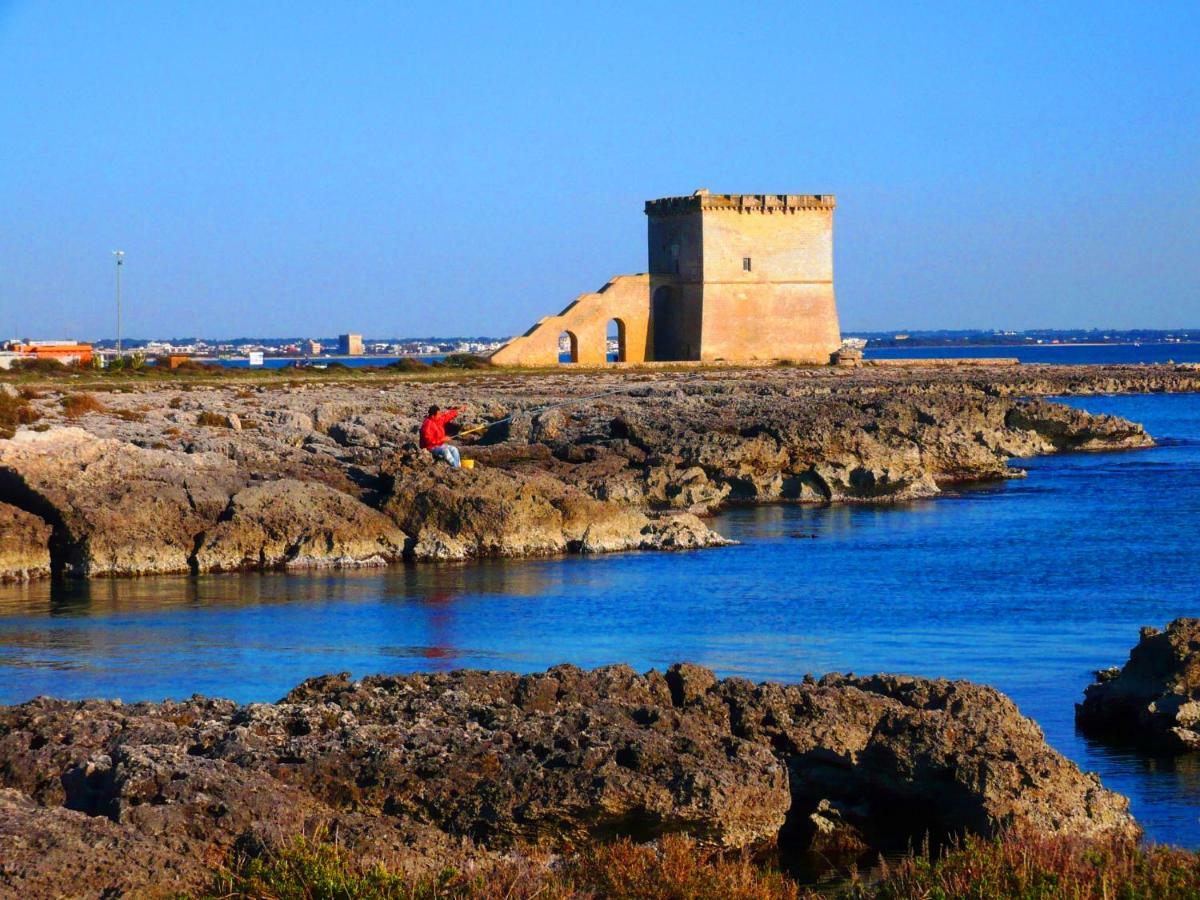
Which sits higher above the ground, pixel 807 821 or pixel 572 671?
pixel 572 671

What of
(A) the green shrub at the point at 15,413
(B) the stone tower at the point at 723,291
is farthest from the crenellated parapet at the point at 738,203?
(A) the green shrub at the point at 15,413

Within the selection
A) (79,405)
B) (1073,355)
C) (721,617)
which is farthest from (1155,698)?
(1073,355)

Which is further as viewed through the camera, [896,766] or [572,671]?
[572,671]

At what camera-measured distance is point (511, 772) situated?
5539mm

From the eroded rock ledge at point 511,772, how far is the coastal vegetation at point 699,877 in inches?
8.4

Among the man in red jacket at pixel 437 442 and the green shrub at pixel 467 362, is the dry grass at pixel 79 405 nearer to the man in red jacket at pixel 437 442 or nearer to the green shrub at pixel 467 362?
the man in red jacket at pixel 437 442

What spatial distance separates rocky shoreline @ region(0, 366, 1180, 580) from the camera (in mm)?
13469

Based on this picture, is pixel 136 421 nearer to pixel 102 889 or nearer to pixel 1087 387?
pixel 102 889

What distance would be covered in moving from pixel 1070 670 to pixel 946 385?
27781 millimetres

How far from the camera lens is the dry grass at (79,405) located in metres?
21.6

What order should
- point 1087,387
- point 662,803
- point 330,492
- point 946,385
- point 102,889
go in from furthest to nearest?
point 1087,387, point 946,385, point 330,492, point 662,803, point 102,889

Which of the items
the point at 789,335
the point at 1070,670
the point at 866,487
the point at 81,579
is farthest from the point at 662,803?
the point at 789,335

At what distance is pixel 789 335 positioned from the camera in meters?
48.3

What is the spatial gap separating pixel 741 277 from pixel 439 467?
3289 cm
